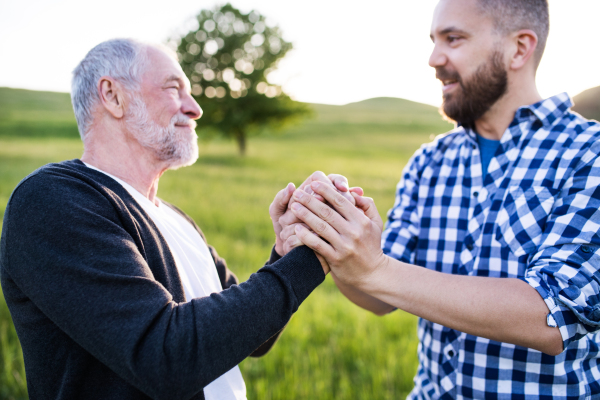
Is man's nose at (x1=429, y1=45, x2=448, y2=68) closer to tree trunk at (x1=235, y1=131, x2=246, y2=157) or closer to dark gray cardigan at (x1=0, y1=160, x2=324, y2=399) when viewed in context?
dark gray cardigan at (x1=0, y1=160, x2=324, y2=399)

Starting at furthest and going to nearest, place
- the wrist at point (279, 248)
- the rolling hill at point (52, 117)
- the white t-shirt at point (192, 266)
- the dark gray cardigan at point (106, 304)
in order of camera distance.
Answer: the rolling hill at point (52, 117), the wrist at point (279, 248), the white t-shirt at point (192, 266), the dark gray cardigan at point (106, 304)

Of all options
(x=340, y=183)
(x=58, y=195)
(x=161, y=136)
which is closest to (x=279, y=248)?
(x=340, y=183)

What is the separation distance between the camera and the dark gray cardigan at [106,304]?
4.04 feet

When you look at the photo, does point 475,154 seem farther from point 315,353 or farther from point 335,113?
point 335,113

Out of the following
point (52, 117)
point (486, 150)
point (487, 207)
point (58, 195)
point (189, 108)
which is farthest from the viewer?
point (52, 117)

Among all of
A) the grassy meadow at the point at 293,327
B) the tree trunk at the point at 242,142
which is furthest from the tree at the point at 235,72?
the grassy meadow at the point at 293,327

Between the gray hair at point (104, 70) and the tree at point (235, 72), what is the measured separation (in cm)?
2400

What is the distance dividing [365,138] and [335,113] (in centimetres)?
2382

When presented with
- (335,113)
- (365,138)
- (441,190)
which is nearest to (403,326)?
(441,190)

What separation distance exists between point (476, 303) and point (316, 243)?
66 centimetres

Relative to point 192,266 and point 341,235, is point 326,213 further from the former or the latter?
point 192,266

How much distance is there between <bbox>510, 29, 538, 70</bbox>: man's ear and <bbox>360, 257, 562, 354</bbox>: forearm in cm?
123

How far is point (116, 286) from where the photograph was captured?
4.17 ft

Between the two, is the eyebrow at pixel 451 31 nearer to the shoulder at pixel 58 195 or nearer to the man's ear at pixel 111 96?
the man's ear at pixel 111 96
